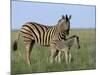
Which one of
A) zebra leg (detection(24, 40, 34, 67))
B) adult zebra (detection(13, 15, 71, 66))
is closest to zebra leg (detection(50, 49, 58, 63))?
adult zebra (detection(13, 15, 71, 66))

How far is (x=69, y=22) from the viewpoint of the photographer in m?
2.85

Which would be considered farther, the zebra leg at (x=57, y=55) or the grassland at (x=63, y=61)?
the zebra leg at (x=57, y=55)

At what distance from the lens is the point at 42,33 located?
9.05 feet

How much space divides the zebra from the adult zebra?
5 cm

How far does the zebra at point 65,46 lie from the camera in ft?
9.16

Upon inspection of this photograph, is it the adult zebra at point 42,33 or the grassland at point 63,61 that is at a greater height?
the adult zebra at point 42,33

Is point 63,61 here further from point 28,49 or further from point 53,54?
point 28,49

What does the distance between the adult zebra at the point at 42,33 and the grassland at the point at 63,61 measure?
54 mm

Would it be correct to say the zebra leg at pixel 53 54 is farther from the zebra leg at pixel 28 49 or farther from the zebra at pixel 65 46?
the zebra leg at pixel 28 49

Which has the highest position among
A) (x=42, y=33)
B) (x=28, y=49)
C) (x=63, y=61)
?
(x=42, y=33)

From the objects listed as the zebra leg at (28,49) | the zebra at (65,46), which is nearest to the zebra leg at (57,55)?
the zebra at (65,46)

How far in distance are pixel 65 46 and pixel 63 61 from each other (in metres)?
0.18

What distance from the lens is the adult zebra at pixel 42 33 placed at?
267 centimetres

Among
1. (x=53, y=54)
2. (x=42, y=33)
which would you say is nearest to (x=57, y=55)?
(x=53, y=54)
